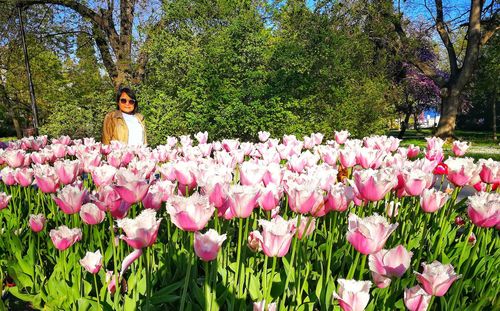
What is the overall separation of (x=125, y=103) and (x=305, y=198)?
5.34 metres

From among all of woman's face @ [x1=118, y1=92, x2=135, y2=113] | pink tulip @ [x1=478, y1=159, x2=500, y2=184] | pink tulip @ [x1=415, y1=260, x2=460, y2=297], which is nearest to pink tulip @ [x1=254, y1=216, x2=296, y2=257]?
pink tulip @ [x1=415, y1=260, x2=460, y2=297]

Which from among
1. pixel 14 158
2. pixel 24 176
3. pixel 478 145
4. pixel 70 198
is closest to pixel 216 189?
pixel 70 198

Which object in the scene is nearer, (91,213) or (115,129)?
(91,213)

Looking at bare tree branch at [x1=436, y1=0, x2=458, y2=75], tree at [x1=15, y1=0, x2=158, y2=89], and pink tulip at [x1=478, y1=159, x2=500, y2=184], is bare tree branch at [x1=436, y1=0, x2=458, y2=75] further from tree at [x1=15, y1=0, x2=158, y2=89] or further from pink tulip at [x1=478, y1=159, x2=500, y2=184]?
pink tulip at [x1=478, y1=159, x2=500, y2=184]

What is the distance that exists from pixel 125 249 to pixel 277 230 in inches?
52.5

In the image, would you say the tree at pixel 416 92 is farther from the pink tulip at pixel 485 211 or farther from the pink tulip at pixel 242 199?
the pink tulip at pixel 242 199

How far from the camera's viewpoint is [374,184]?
187cm

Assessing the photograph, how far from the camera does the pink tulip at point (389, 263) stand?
1.48 m

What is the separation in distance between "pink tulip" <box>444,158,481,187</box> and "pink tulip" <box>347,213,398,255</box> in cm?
109

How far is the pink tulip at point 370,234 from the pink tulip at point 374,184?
34 cm

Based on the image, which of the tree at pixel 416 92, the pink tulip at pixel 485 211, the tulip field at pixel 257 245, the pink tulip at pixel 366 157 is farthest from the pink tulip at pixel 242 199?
the tree at pixel 416 92

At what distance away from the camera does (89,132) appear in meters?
13.7

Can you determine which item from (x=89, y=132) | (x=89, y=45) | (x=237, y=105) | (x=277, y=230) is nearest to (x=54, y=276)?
(x=277, y=230)

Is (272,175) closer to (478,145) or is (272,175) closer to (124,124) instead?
(124,124)
